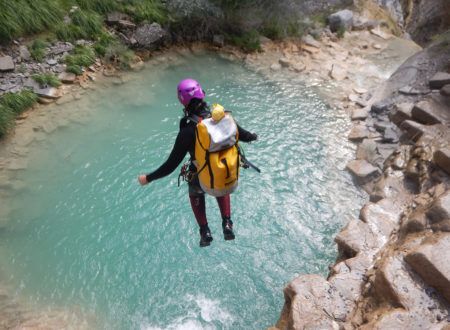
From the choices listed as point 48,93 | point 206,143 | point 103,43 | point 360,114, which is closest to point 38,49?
point 48,93

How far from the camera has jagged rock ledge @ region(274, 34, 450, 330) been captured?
3029 millimetres

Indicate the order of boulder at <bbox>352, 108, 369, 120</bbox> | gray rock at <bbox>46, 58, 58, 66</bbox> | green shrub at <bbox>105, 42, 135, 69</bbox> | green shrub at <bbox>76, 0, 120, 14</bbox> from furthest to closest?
green shrub at <bbox>76, 0, 120, 14</bbox>
green shrub at <bbox>105, 42, 135, 69</bbox>
gray rock at <bbox>46, 58, 58, 66</bbox>
boulder at <bbox>352, 108, 369, 120</bbox>

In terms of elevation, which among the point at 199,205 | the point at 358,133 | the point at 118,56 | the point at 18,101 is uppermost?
the point at 199,205

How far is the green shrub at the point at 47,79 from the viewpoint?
779 centimetres

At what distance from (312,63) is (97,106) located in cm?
586

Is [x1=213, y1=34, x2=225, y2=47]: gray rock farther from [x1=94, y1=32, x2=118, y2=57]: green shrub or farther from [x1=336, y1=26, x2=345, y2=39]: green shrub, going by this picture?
[x1=336, y1=26, x2=345, y2=39]: green shrub

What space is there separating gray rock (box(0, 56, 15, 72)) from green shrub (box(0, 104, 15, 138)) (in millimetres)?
1104

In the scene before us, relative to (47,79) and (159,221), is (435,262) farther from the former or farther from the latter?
(47,79)

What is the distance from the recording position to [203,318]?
4406mm

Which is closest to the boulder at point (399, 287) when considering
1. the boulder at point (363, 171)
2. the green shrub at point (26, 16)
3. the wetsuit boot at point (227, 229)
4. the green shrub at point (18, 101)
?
the wetsuit boot at point (227, 229)

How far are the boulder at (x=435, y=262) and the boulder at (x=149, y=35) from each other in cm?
815

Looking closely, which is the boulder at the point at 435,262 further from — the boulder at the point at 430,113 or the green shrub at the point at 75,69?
the green shrub at the point at 75,69

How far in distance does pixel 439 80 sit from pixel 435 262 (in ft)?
18.6

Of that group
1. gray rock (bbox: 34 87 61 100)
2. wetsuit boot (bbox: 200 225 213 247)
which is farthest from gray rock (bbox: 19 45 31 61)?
wetsuit boot (bbox: 200 225 213 247)
